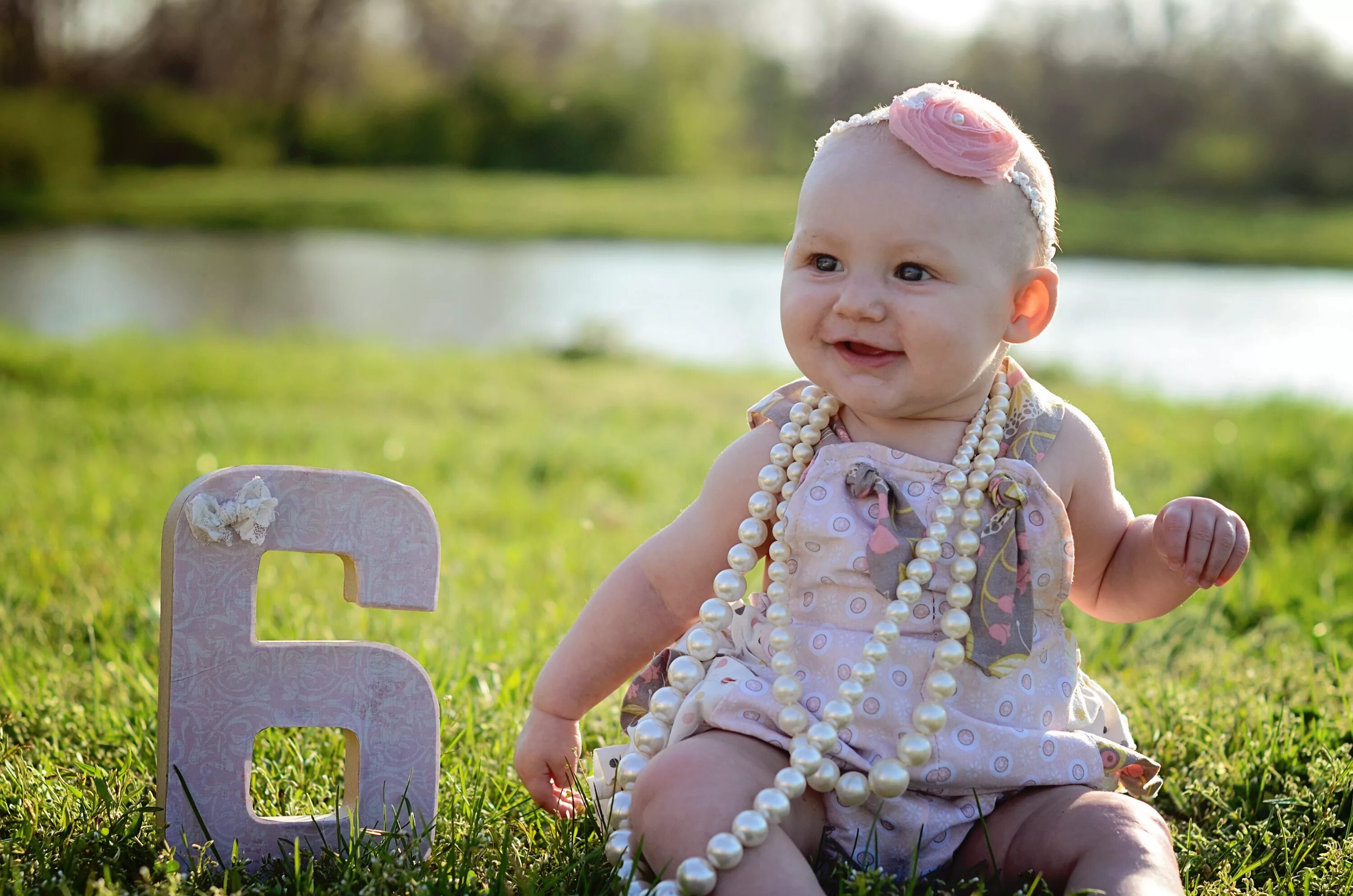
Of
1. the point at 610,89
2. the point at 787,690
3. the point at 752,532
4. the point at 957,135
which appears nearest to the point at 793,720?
the point at 787,690

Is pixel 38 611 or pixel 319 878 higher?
pixel 319 878

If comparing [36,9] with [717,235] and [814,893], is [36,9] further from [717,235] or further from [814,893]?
Answer: [814,893]

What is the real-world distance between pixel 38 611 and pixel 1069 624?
205 cm

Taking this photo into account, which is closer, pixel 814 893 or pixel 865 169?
pixel 814 893

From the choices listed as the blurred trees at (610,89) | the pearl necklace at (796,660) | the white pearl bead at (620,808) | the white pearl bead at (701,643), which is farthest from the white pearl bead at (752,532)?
the blurred trees at (610,89)

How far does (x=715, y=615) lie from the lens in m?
1.43

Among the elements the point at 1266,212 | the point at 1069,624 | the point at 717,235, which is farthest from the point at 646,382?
the point at 1266,212

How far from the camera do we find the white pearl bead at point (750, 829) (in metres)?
1.22

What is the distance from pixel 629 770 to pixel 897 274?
65cm

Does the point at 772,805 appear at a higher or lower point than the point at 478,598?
higher

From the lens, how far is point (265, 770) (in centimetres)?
164

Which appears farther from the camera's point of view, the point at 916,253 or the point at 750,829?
the point at 916,253

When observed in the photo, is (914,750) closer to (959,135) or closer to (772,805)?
(772,805)

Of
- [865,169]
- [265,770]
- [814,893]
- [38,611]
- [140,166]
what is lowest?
[140,166]
